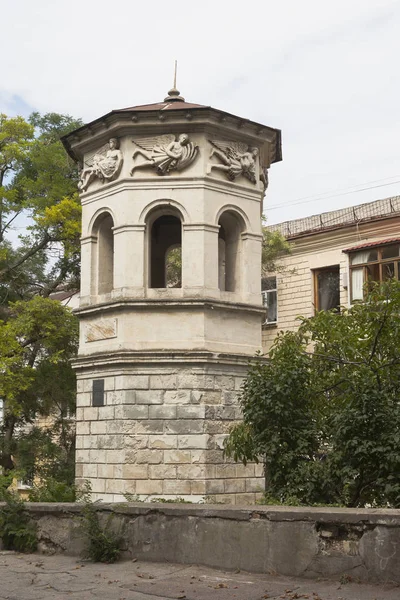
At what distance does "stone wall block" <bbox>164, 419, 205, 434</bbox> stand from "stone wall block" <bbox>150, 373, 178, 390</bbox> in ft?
2.05

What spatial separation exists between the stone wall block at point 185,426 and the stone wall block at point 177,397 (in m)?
0.35

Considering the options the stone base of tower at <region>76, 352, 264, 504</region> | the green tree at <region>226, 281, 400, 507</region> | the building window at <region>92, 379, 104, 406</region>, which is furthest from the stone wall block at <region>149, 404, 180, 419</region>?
the green tree at <region>226, 281, 400, 507</region>

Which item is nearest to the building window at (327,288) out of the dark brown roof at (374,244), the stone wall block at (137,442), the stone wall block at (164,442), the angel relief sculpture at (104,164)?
the dark brown roof at (374,244)

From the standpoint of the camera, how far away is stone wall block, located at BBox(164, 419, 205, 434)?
1517 centimetres

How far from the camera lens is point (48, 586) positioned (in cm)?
786


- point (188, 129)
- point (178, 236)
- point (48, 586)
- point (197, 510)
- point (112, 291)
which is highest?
point (188, 129)

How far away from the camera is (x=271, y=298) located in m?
33.5

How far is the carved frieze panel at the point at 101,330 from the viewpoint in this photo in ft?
52.3

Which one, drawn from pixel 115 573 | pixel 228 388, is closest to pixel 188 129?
pixel 228 388

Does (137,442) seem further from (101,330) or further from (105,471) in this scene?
(101,330)

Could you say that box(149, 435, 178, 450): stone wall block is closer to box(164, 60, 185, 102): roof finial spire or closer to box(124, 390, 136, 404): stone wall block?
box(124, 390, 136, 404): stone wall block

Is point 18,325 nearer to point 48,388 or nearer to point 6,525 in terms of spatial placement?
point 48,388

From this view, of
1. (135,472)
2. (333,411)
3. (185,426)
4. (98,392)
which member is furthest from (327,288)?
(333,411)

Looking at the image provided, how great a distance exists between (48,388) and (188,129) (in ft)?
37.1
